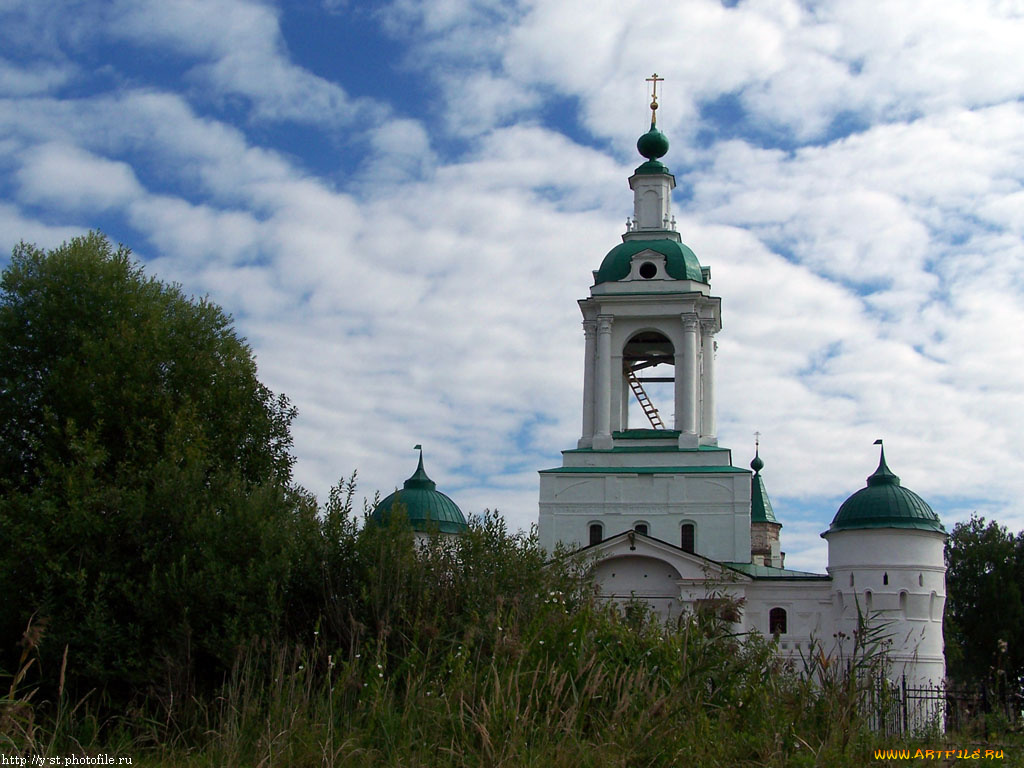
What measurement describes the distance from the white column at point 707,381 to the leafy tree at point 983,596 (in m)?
17.7

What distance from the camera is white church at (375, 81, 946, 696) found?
3152cm

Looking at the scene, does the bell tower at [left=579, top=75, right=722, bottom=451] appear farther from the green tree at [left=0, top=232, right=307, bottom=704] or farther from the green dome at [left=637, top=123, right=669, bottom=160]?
the green tree at [left=0, top=232, right=307, bottom=704]

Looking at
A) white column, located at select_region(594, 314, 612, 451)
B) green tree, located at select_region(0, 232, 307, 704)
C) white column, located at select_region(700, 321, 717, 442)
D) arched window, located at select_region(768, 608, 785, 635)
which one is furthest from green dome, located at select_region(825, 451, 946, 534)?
green tree, located at select_region(0, 232, 307, 704)

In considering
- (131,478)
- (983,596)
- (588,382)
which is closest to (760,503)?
(983,596)

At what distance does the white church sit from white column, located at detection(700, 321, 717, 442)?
4cm

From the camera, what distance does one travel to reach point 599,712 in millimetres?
9375

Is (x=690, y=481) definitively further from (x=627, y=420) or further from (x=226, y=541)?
(x=226, y=541)

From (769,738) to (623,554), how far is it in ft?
75.2

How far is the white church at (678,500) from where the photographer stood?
103 feet

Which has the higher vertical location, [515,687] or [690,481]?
[690,481]

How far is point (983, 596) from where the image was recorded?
4934cm

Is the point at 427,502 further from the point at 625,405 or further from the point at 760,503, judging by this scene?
the point at 760,503

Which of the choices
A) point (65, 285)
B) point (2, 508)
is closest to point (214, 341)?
point (65, 285)

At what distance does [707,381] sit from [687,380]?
1.80 m
